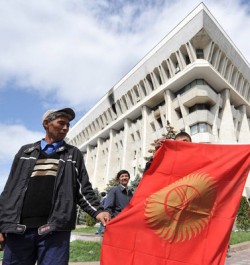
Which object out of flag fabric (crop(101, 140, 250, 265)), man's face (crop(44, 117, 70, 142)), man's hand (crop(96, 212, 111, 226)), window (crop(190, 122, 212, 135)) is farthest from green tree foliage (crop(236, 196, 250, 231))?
man's face (crop(44, 117, 70, 142))

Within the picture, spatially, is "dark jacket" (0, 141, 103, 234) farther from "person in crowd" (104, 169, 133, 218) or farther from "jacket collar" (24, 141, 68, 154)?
"person in crowd" (104, 169, 133, 218)

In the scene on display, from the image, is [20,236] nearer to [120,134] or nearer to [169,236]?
[169,236]

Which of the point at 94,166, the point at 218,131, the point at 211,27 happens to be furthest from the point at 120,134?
the point at 211,27

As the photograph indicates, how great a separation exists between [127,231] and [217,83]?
31142mm

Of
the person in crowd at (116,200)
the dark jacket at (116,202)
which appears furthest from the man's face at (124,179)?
the dark jacket at (116,202)

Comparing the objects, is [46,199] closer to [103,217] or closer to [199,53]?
[103,217]

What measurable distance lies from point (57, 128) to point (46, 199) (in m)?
0.61

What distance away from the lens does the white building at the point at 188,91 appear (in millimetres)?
30203

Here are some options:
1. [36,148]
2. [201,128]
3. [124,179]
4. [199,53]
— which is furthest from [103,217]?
[199,53]

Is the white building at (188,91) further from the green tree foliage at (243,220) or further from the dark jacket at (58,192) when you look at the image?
the dark jacket at (58,192)

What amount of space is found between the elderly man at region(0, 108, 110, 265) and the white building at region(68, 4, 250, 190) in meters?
27.6

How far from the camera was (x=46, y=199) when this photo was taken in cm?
243

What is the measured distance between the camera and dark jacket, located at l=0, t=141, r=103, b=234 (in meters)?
2.38

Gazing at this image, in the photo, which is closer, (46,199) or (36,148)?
(46,199)
